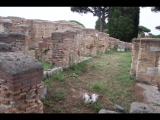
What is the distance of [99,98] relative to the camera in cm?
519

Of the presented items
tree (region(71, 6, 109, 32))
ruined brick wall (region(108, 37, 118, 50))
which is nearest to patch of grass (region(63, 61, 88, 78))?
ruined brick wall (region(108, 37, 118, 50))

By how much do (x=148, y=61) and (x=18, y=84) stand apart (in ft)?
17.9

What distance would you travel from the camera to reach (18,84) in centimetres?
311

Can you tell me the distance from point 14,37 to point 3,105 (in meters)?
3.16

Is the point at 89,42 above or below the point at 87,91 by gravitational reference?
above

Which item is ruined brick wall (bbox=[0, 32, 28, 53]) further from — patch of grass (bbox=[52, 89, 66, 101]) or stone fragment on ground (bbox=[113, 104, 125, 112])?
stone fragment on ground (bbox=[113, 104, 125, 112])

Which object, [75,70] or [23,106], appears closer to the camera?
[23,106]

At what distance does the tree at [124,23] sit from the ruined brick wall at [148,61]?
15.2 meters

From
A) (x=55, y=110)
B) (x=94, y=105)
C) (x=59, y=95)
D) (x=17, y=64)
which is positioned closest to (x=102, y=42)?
(x=59, y=95)

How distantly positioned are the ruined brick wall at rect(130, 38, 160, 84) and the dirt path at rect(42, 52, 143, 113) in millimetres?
547

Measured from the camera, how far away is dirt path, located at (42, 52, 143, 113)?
4484 mm

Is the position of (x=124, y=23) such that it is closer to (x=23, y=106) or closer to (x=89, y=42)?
(x=89, y=42)
